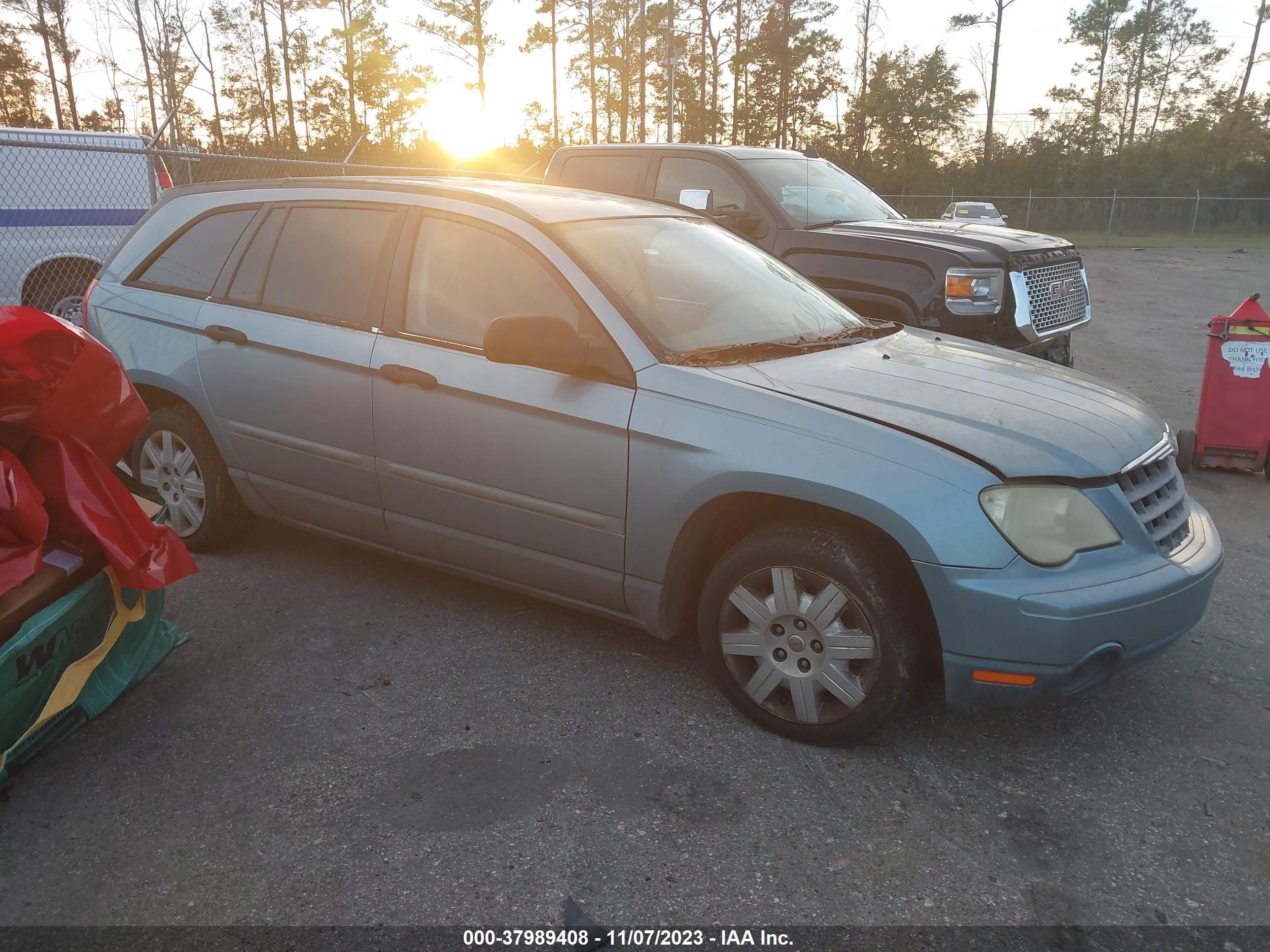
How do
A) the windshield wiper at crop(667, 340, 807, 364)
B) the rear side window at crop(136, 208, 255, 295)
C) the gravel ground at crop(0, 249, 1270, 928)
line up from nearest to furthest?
1. the gravel ground at crop(0, 249, 1270, 928)
2. the windshield wiper at crop(667, 340, 807, 364)
3. the rear side window at crop(136, 208, 255, 295)

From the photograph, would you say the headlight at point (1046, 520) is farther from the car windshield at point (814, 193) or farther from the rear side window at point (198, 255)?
the car windshield at point (814, 193)

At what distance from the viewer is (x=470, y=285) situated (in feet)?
12.3

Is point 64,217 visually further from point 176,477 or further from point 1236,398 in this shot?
point 1236,398

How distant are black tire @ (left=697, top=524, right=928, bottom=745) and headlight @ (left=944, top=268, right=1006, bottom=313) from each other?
391 cm

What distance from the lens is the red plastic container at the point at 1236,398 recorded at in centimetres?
598

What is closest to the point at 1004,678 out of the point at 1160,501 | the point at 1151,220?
the point at 1160,501

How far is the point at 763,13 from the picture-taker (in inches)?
2072

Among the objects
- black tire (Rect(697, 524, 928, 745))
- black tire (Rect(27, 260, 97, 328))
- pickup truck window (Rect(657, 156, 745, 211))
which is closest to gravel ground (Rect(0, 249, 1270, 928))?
black tire (Rect(697, 524, 928, 745))

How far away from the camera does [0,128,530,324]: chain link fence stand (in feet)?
30.4

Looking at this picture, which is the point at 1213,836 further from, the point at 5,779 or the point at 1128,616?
the point at 5,779

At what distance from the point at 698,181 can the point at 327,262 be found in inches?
171

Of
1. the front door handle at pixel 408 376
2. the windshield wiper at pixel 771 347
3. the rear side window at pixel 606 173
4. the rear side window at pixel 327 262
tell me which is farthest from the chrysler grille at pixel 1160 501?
the rear side window at pixel 606 173

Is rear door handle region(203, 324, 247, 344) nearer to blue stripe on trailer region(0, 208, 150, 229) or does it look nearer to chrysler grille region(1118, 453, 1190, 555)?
chrysler grille region(1118, 453, 1190, 555)

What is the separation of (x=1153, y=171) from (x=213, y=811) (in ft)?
174
